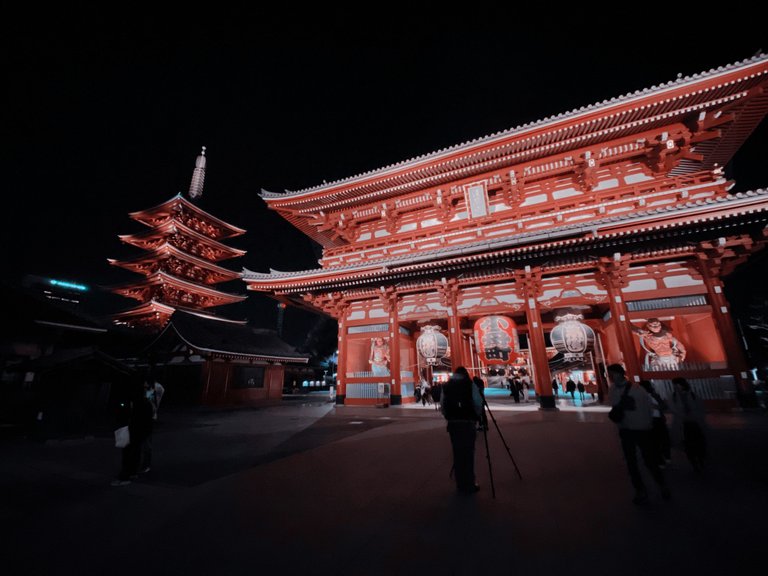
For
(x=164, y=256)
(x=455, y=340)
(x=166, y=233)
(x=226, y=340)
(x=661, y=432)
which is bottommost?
(x=661, y=432)

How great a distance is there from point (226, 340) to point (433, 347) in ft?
40.5

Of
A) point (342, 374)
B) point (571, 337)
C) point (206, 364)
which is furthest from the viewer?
point (206, 364)

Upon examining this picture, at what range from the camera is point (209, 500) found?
343cm

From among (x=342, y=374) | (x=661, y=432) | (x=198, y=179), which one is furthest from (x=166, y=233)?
(x=661, y=432)

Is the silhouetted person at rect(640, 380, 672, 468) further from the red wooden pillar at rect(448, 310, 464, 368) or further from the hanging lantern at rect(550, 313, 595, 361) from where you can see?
the red wooden pillar at rect(448, 310, 464, 368)

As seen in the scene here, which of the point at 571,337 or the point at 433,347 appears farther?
the point at 433,347

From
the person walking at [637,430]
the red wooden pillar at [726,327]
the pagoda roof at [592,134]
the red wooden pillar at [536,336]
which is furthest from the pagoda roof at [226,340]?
the red wooden pillar at [726,327]

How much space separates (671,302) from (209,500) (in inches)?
528

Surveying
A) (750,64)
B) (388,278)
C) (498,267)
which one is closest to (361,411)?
(388,278)

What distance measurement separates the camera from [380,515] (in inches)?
117

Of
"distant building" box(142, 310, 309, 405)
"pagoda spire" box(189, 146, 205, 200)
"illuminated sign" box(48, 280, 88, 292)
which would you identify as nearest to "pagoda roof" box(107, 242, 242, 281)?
"pagoda spire" box(189, 146, 205, 200)

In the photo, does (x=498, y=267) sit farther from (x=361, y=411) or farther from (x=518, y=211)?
(x=361, y=411)

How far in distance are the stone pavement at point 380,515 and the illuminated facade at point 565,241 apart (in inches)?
218

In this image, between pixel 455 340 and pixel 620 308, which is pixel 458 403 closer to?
pixel 455 340
